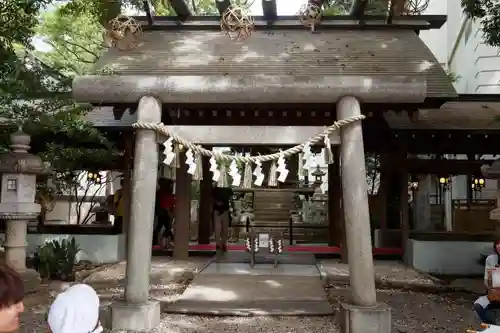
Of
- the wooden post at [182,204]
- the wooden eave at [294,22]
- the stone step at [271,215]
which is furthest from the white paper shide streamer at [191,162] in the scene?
the stone step at [271,215]

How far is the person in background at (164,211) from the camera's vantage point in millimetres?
12375

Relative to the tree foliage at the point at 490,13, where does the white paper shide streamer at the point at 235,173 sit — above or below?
below

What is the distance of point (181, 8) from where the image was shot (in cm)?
907

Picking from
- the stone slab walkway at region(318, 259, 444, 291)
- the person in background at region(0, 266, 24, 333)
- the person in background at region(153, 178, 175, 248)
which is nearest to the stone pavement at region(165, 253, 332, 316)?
the stone slab walkway at region(318, 259, 444, 291)

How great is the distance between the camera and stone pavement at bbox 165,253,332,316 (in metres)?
6.61

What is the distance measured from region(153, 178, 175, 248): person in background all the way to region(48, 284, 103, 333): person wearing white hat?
1020cm

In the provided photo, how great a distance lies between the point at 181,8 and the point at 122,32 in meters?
2.38

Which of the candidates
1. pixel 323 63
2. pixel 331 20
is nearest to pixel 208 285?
pixel 323 63

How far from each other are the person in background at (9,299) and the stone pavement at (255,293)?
464cm

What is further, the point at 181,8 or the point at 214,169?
the point at 181,8

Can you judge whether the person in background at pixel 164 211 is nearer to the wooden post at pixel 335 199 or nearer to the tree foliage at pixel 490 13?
the wooden post at pixel 335 199

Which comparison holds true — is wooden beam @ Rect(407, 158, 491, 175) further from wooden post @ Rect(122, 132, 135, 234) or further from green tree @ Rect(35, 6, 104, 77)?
green tree @ Rect(35, 6, 104, 77)

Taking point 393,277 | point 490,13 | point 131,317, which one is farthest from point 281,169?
point 490,13

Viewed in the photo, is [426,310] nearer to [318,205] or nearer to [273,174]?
[273,174]
